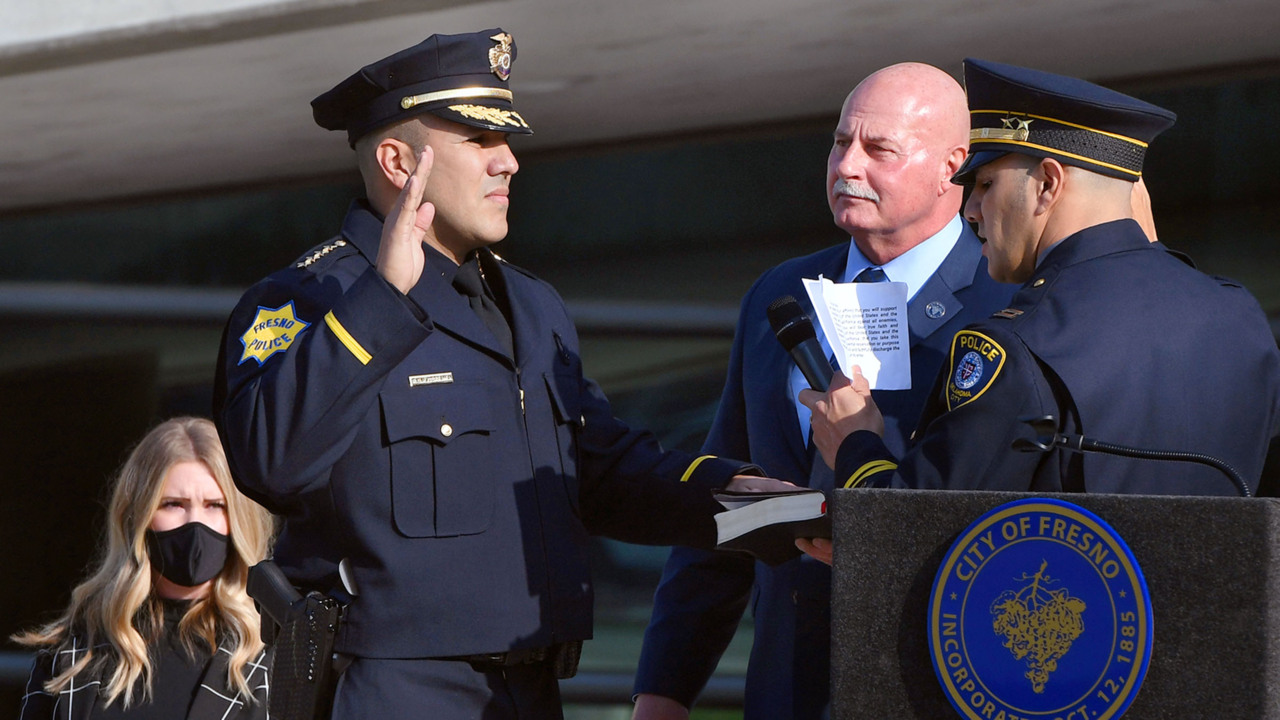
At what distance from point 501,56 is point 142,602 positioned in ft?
5.08

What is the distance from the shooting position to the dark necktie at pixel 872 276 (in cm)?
261

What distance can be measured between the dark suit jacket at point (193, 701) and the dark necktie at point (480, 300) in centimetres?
118

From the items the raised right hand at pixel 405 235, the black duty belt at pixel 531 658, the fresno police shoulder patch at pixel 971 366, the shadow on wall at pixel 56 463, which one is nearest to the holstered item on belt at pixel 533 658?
the black duty belt at pixel 531 658

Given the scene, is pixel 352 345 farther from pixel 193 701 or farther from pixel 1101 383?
pixel 193 701

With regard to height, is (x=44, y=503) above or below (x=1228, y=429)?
below

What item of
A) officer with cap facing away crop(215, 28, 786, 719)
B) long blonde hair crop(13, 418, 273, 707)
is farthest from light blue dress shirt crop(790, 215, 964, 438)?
long blonde hair crop(13, 418, 273, 707)

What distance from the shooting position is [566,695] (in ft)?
16.0

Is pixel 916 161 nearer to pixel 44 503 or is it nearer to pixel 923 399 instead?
pixel 923 399

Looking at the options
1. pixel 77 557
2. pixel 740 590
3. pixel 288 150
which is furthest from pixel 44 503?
pixel 740 590

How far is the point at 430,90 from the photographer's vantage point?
2.35m

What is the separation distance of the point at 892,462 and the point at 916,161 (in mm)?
860

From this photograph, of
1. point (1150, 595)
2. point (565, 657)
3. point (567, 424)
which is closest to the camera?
point (1150, 595)

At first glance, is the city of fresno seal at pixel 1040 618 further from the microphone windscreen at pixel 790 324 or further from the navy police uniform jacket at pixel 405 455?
the navy police uniform jacket at pixel 405 455

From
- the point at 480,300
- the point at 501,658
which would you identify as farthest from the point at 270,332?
the point at 501,658
